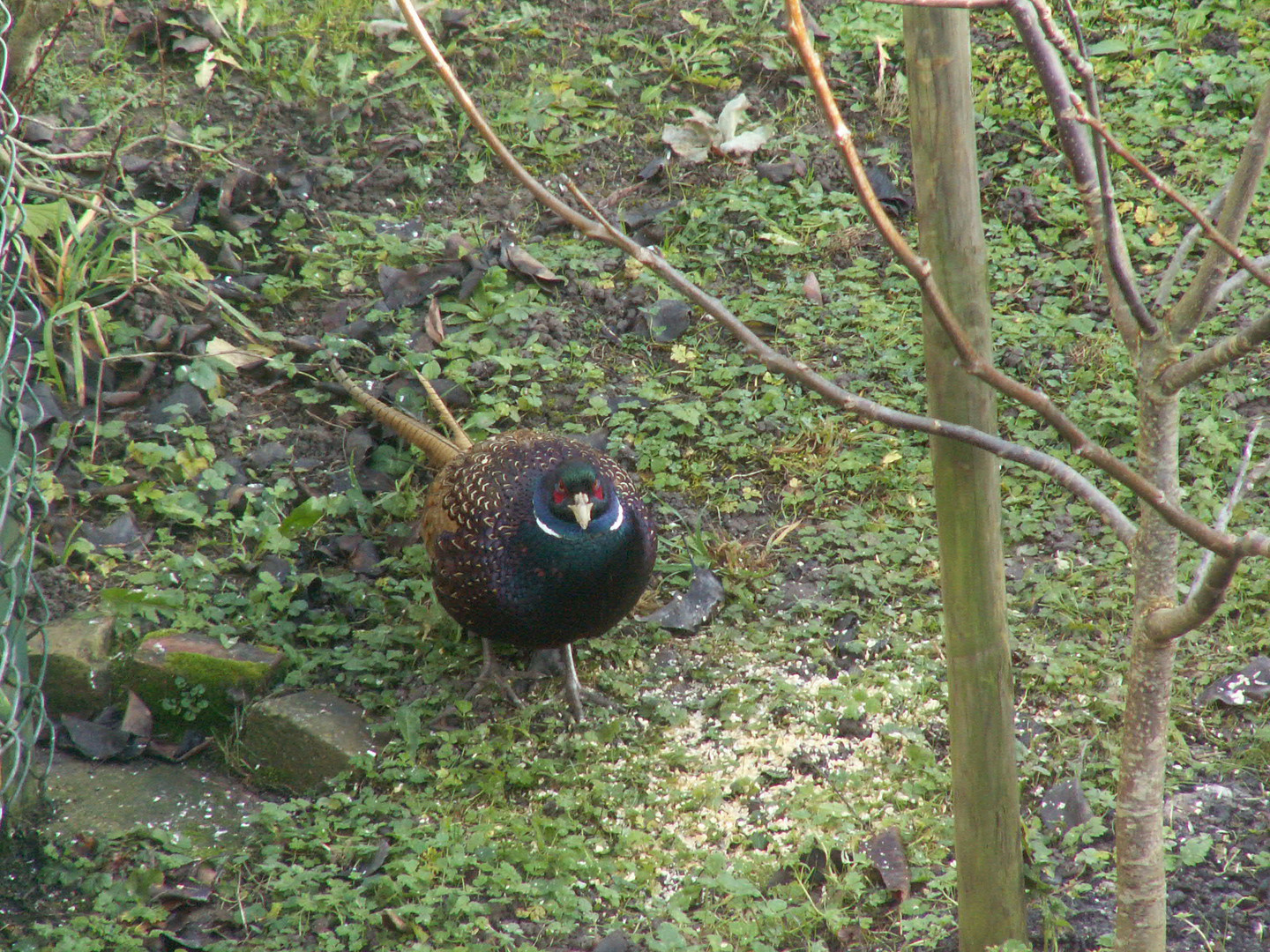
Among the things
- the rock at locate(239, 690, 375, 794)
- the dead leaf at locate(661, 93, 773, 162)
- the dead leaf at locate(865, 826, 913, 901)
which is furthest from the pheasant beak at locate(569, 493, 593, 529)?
the dead leaf at locate(661, 93, 773, 162)

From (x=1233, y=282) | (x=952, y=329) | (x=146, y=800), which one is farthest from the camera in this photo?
(x=146, y=800)

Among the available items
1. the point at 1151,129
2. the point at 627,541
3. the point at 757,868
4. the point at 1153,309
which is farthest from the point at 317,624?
the point at 1151,129

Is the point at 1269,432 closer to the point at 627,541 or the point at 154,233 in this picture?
the point at 627,541

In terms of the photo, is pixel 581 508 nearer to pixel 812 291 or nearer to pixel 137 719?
pixel 137 719

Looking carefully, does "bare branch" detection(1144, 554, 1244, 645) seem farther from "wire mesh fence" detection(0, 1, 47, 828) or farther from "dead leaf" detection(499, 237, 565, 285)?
"dead leaf" detection(499, 237, 565, 285)

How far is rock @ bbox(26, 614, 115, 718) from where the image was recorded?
11.3 ft

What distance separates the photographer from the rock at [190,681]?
3490 millimetres

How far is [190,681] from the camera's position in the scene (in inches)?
138

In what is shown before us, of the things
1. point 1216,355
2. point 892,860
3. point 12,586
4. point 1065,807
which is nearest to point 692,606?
point 892,860

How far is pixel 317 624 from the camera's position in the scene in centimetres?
385

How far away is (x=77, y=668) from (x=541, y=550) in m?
1.46

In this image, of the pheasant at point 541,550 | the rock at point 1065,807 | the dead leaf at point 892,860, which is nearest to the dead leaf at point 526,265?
the pheasant at point 541,550

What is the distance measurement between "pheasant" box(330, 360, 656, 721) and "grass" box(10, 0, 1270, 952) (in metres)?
0.29

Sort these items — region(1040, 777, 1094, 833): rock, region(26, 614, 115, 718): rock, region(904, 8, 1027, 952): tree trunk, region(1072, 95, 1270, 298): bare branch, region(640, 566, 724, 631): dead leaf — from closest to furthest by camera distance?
1. region(1072, 95, 1270, 298): bare branch
2. region(904, 8, 1027, 952): tree trunk
3. region(1040, 777, 1094, 833): rock
4. region(26, 614, 115, 718): rock
5. region(640, 566, 724, 631): dead leaf
